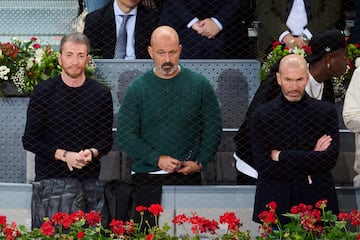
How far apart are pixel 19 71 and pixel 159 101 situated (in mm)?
1277

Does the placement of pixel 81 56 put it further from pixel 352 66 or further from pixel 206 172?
pixel 352 66

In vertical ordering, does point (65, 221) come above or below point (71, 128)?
below

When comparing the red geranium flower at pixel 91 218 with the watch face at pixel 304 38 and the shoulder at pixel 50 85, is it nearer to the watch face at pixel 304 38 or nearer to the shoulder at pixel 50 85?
the shoulder at pixel 50 85

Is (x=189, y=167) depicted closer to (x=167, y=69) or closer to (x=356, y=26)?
(x=167, y=69)

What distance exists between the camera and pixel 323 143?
A: 568 cm

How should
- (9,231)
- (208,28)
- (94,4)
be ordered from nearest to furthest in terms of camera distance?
(9,231) → (208,28) → (94,4)

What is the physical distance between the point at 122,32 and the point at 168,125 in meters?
1.32

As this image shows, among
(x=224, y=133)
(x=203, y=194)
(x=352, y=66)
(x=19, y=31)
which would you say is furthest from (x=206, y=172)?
(x=19, y=31)

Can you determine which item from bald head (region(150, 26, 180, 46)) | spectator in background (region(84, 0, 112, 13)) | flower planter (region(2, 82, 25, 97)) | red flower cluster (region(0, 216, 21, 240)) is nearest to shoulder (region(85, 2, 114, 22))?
spectator in background (region(84, 0, 112, 13))

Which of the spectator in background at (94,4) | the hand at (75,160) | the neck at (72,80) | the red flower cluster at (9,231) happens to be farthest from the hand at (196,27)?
the red flower cluster at (9,231)

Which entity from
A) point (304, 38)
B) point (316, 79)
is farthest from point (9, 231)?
point (304, 38)

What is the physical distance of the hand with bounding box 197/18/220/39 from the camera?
7.07 meters

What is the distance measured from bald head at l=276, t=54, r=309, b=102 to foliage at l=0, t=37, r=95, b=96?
153cm

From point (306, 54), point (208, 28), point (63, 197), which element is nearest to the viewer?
point (63, 197)
